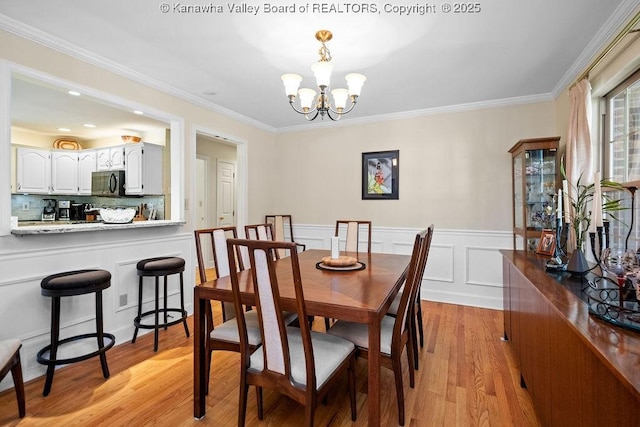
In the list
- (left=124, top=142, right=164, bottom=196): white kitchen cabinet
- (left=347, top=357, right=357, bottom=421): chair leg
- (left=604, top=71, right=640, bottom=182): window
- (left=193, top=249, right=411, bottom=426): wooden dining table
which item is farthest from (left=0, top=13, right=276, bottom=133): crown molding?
(left=604, top=71, right=640, bottom=182): window

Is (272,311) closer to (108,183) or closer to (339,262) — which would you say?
(339,262)

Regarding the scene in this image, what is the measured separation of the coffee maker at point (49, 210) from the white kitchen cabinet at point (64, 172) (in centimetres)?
44

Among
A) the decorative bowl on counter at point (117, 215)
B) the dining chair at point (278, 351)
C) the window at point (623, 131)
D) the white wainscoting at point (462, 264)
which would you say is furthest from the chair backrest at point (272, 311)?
the white wainscoting at point (462, 264)

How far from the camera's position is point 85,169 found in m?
5.20

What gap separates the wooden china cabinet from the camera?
3.04 meters

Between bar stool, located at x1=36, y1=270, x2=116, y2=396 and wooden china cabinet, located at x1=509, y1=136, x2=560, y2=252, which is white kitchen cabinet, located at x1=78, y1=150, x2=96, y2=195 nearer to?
bar stool, located at x1=36, y1=270, x2=116, y2=396

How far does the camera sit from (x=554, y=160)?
3.04m

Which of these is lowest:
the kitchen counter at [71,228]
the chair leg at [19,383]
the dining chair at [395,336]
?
the chair leg at [19,383]

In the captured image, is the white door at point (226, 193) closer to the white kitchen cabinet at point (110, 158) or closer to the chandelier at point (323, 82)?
the white kitchen cabinet at point (110, 158)

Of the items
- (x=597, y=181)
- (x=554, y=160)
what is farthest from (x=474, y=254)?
(x=597, y=181)

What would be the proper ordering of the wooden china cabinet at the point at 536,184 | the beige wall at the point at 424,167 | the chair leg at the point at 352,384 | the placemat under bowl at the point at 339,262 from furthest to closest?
1. the beige wall at the point at 424,167
2. the wooden china cabinet at the point at 536,184
3. the placemat under bowl at the point at 339,262
4. the chair leg at the point at 352,384

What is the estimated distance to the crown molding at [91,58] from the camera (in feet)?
6.70

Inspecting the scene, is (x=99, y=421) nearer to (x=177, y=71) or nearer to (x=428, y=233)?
(x=428, y=233)

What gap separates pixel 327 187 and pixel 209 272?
271 cm
